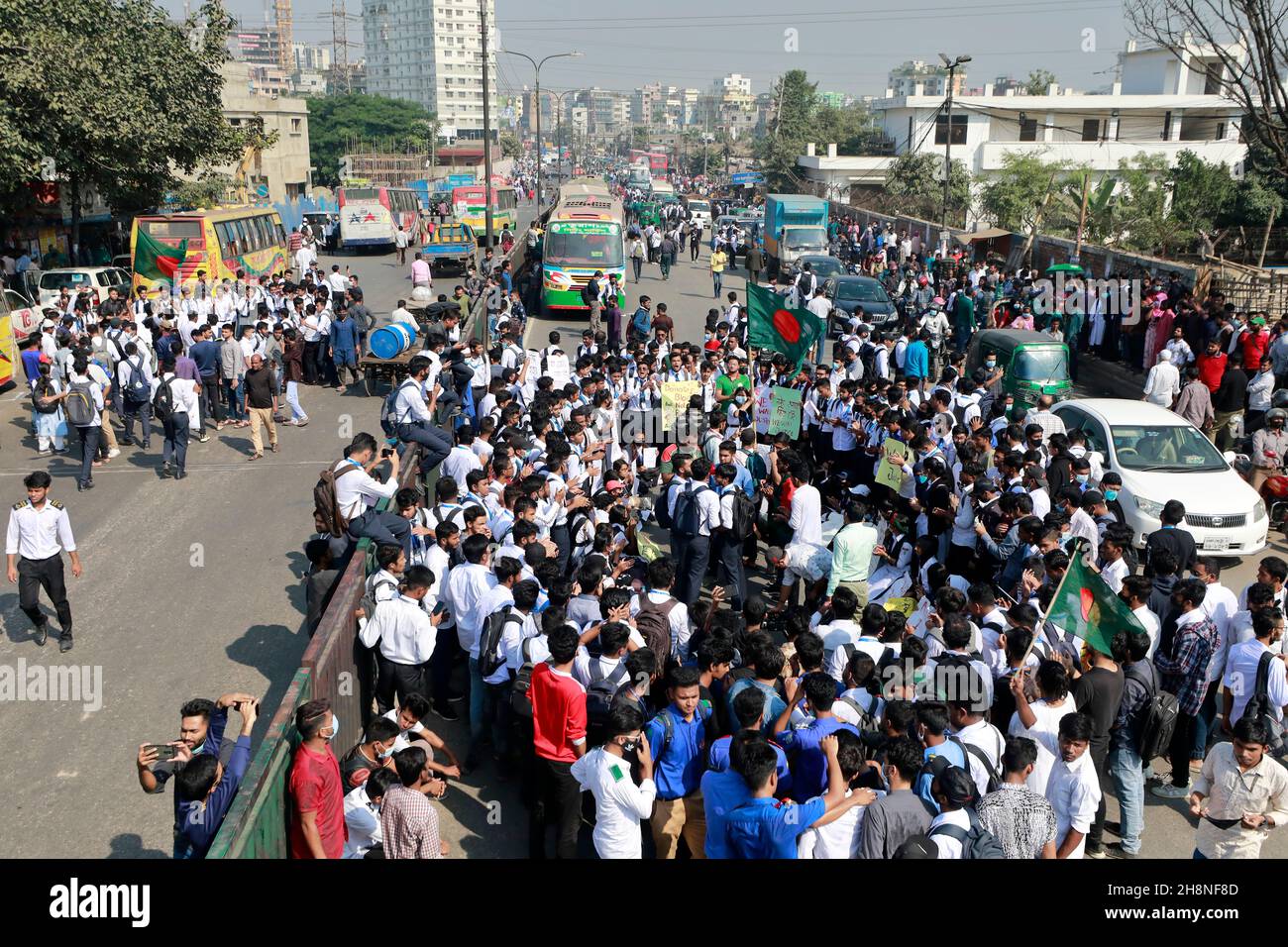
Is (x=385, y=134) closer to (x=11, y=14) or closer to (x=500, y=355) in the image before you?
(x=11, y=14)

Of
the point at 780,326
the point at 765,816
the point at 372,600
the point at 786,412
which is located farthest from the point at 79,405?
the point at 765,816

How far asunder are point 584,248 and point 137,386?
1281 cm

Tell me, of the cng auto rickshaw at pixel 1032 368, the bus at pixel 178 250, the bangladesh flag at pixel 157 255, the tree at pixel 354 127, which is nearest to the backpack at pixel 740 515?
the cng auto rickshaw at pixel 1032 368

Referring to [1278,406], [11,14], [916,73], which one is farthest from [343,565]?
[916,73]

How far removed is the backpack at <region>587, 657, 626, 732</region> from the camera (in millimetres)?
6125

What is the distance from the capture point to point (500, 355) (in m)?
15.1

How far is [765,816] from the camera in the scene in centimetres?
Answer: 467

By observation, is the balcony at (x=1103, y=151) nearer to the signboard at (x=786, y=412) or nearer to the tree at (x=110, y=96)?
the tree at (x=110, y=96)

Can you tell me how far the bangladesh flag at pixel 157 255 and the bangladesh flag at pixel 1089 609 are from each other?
24371 mm

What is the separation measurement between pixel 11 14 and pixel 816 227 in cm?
2200

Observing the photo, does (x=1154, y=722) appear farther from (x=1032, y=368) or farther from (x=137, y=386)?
(x=137, y=386)

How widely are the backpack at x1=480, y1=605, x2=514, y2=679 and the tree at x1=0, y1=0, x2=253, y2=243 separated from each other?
2178 centimetres

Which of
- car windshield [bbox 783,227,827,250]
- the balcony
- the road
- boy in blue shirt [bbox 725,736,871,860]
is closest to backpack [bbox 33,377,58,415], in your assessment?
the road

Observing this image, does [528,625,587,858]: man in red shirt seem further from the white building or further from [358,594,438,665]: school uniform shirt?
the white building
